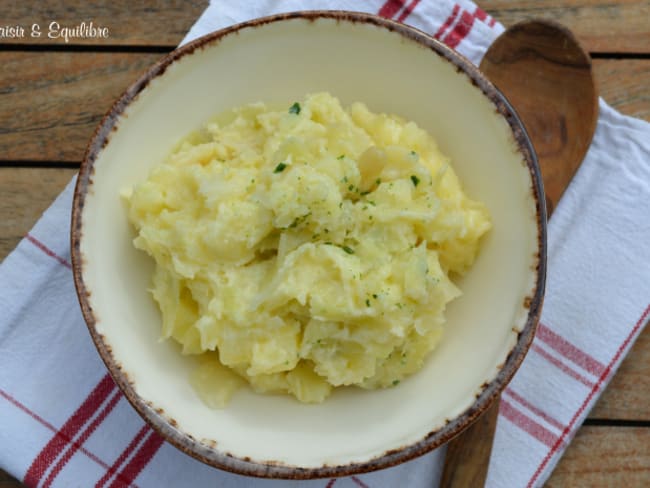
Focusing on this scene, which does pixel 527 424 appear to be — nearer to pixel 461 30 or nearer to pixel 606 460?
pixel 606 460

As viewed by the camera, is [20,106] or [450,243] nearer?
[450,243]

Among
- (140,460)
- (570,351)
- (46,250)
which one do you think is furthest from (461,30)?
(140,460)

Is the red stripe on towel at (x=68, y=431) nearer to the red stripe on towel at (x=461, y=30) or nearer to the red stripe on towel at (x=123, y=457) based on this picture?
the red stripe on towel at (x=123, y=457)

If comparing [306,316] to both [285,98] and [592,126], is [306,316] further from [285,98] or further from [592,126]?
[592,126]

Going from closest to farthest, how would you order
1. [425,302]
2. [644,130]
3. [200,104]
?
[425,302]
[200,104]
[644,130]

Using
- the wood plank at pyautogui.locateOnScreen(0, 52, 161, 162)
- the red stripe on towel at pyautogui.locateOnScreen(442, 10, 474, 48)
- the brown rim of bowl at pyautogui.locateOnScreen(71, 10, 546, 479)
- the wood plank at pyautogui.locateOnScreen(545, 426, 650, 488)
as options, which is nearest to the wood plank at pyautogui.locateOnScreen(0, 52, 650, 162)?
the wood plank at pyautogui.locateOnScreen(0, 52, 161, 162)

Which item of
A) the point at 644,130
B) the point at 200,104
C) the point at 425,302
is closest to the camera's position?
the point at 425,302

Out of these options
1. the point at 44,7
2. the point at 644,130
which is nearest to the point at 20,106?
the point at 44,7

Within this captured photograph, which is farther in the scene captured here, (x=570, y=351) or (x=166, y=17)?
(x=166, y=17)
